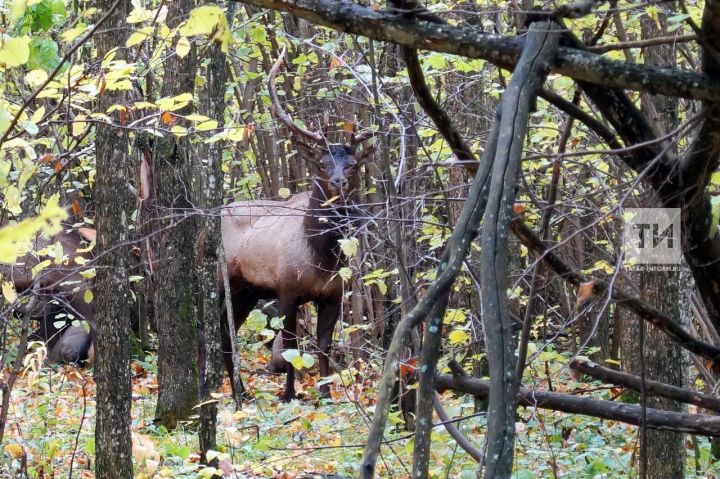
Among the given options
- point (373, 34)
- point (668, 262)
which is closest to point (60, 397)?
point (668, 262)

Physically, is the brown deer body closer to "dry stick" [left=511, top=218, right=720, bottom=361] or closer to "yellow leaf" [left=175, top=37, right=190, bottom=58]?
"yellow leaf" [left=175, top=37, right=190, bottom=58]

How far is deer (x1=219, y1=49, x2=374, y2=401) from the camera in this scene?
983 cm

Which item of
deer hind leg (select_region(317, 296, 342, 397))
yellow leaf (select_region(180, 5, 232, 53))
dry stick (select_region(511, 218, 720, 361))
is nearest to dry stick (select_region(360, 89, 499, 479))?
yellow leaf (select_region(180, 5, 232, 53))

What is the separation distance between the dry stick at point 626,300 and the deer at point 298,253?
584cm

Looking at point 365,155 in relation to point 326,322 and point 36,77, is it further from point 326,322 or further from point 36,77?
point 36,77

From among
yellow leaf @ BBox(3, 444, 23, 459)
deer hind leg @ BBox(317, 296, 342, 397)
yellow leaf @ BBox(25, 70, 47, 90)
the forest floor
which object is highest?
yellow leaf @ BBox(25, 70, 47, 90)

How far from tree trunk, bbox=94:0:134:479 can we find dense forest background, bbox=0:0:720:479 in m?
0.01

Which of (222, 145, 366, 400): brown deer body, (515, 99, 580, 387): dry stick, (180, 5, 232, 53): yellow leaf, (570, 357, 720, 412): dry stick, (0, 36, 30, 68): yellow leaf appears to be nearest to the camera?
(180, 5, 232, 53): yellow leaf

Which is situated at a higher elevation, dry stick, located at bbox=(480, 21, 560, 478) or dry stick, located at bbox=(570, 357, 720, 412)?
dry stick, located at bbox=(480, 21, 560, 478)

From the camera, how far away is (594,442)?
23.8 feet

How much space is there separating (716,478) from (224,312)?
668 cm

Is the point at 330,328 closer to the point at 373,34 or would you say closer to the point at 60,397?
the point at 60,397

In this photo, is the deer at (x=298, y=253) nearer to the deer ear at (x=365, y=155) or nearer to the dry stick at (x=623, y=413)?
the deer ear at (x=365, y=155)

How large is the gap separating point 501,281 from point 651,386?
1.80 m
